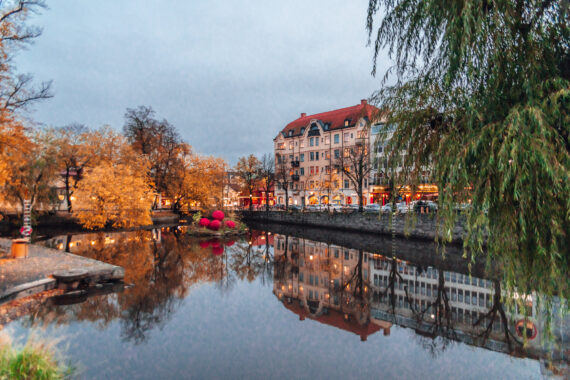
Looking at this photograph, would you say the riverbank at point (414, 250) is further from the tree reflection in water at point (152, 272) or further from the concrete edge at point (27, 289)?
the concrete edge at point (27, 289)

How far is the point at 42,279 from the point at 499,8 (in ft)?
50.6

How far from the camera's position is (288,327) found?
1078cm

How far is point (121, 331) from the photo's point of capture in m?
9.62

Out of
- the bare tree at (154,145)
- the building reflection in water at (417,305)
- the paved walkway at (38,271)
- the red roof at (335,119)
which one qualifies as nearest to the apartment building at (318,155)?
the red roof at (335,119)

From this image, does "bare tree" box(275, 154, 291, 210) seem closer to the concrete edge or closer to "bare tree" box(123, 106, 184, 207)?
"bare tree" box(123, 106, 184, 207)

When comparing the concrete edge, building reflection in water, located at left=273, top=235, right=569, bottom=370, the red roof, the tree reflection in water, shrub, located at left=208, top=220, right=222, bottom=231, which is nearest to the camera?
building reflection in water, located at left=273, top=235, right=569, bottom=370

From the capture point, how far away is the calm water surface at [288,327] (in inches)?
314

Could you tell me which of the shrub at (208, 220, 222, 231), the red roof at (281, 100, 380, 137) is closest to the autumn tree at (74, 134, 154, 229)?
the shrub at (208, 220, 222, 231)

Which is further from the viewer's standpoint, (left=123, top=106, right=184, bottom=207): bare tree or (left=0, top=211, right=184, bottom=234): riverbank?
Result: (left=123, top=106, right=184, bottom=207): bare tree

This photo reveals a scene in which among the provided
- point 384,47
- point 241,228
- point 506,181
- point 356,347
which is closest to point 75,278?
point 356,347

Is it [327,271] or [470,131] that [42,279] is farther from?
[470,131]

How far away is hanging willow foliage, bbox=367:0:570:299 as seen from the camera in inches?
160

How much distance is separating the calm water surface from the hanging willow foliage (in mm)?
1791

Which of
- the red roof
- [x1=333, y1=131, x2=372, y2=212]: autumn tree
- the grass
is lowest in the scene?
the grass
